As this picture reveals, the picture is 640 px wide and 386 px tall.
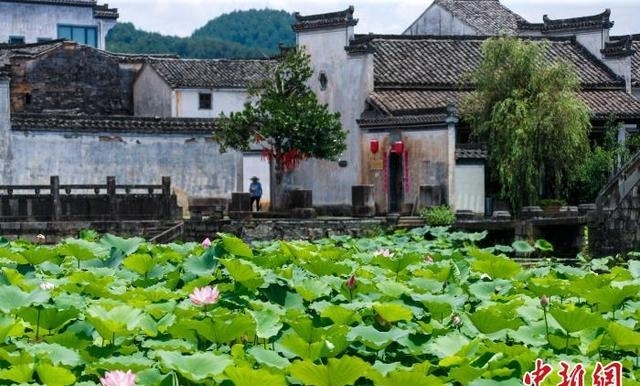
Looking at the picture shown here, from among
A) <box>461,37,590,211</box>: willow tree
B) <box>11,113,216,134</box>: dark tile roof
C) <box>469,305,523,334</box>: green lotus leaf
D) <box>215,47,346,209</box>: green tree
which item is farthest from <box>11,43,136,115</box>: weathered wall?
<box>469,305,523,334</box>: green lotus leaf

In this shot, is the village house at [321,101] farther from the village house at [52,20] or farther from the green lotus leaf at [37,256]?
the green lotus leaf at [37,256]

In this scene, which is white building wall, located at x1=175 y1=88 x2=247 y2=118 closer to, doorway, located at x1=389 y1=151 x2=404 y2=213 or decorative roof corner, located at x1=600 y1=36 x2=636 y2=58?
doorway, located at x1=389 y1=151 x2=404 y2=213

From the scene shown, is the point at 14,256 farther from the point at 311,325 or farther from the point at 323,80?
the point at 323,80

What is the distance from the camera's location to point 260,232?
31.0m

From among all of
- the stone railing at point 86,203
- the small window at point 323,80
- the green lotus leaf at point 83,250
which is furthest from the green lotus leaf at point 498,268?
the small window at point 323,80

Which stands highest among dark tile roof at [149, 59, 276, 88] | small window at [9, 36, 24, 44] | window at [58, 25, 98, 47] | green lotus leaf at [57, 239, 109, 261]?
window at [58, 25, 98, 47]

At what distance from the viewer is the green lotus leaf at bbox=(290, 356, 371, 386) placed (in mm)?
5238

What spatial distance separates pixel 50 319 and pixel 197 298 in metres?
0.71

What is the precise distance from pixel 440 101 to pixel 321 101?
11.3 feet

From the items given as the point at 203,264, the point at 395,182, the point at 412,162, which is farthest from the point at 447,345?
the point at 395,182

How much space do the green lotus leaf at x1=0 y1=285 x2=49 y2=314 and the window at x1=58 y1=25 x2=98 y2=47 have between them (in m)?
43.5

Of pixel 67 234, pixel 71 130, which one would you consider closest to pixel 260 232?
pixel 67 234

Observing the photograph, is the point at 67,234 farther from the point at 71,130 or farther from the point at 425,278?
the point at 425,278

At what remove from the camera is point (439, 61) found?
123 feet
